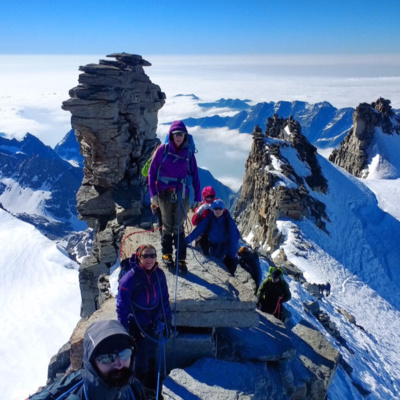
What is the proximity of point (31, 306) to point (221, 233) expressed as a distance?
70.4 m

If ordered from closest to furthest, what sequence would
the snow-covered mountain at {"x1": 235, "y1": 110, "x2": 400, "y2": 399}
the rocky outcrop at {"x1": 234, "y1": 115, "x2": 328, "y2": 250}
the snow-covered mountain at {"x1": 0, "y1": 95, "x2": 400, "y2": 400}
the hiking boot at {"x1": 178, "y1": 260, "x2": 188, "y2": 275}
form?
1. the hiking boot at {"x1": 178, "y1": 260, "x2": 188, "y2": 275}
2. the snow-covered mountain at {"x1": 0, "y1": 95, "x2": 400, "y2": 400}
3. the snow-covered mountain at {"x1": 235, "y1": 110, "x2": 400, "y2": 399}
4. the rocky outcrop at {"x1": 234, "y1": 115, "x2": 328, "y2": 250}

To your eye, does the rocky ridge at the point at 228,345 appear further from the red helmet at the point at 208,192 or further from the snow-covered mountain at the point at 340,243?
the snow-covered mountain at the point at 340,243

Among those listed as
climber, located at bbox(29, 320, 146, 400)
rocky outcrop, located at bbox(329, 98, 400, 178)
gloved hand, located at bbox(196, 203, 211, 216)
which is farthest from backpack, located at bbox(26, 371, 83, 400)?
rocky outcrop, located at bbox(329, 98, 400, 178)

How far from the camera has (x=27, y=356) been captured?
160ft

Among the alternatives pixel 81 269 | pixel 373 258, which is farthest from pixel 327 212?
pixel 81 269

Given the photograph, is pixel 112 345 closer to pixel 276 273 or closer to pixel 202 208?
pixel 202 208

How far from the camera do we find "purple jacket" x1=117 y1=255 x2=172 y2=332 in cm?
684

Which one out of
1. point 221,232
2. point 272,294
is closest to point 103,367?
point 221,232

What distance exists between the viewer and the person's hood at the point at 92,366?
13.6ft

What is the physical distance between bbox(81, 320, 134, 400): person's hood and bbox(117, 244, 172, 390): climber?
2484 millimetres

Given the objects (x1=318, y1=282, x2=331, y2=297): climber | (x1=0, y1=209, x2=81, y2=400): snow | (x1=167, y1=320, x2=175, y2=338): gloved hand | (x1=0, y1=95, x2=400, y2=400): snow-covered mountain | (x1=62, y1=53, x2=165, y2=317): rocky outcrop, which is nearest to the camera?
(x1=167, y1=320, x2=175, y2=338): gloved hand

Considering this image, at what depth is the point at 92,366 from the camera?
13.7 feet

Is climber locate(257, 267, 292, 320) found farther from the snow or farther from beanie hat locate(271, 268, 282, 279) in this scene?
the snow

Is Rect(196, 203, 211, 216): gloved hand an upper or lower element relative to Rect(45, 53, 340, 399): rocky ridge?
upper
